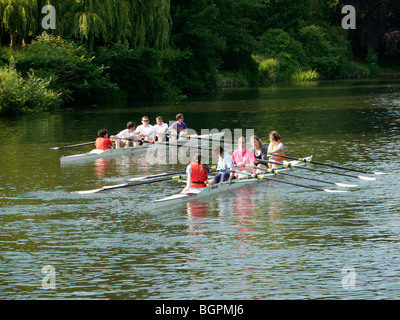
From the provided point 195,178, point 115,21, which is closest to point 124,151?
point 195,178

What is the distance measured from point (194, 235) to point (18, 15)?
2918cm

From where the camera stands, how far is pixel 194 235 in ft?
41.5

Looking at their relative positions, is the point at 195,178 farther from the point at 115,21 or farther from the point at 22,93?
the point at 115,21

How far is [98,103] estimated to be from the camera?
47.0 meters

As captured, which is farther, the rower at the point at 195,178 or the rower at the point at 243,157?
the rower at the point at 243,157

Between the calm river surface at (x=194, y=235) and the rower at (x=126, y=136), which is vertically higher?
the rower at (x=126, y=136)

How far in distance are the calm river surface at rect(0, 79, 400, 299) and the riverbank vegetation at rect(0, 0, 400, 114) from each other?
17.1 m

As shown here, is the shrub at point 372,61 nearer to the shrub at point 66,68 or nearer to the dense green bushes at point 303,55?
the dense green bushes at point 303,55

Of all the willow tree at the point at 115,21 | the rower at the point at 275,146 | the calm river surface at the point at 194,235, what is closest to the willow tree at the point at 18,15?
the willow tree at the point at 115,21

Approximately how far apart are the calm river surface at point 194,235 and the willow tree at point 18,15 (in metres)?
16.2

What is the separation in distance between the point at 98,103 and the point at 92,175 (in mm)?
27888

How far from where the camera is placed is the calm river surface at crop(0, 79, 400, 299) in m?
9.88

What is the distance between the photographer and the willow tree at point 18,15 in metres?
37.8
